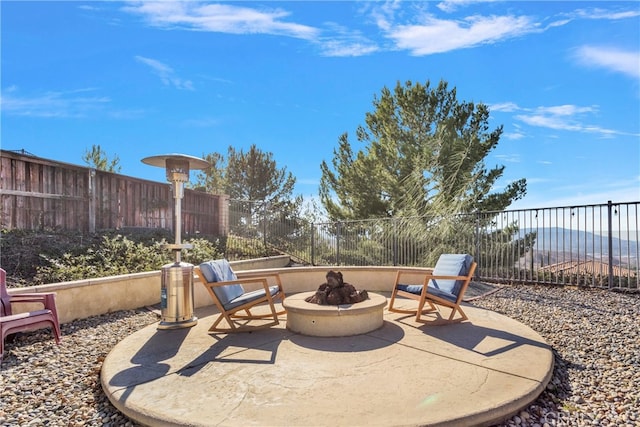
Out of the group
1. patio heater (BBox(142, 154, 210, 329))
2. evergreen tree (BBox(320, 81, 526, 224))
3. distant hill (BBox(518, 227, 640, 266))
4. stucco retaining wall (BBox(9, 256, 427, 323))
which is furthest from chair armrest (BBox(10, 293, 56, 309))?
evergreen tree (BBox(320, 81, 526, 224))

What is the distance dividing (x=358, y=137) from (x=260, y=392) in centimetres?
1292

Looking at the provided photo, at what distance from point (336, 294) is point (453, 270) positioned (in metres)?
1.61

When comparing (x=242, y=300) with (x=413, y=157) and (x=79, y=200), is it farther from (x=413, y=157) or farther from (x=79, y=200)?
(x=413, y=157)

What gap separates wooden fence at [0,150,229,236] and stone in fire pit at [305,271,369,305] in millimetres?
6123

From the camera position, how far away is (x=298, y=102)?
1021cm

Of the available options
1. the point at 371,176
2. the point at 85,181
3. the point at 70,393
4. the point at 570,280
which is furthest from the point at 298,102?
the point at 70,393

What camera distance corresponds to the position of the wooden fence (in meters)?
6.73

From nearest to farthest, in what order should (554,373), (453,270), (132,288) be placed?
(554,373) → (453,270) → (132,288)

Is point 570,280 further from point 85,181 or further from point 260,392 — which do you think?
point 85,181

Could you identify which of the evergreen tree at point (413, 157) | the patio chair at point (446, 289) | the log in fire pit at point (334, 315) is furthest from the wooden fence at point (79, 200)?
the patio chair at point (446, 289)

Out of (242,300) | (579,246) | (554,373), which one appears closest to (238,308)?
(242,300)

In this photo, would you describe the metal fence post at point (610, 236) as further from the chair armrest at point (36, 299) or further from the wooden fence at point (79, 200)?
the wooden fence at point (79, 200)

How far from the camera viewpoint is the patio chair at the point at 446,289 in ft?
13.9

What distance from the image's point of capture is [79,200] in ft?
25.7
